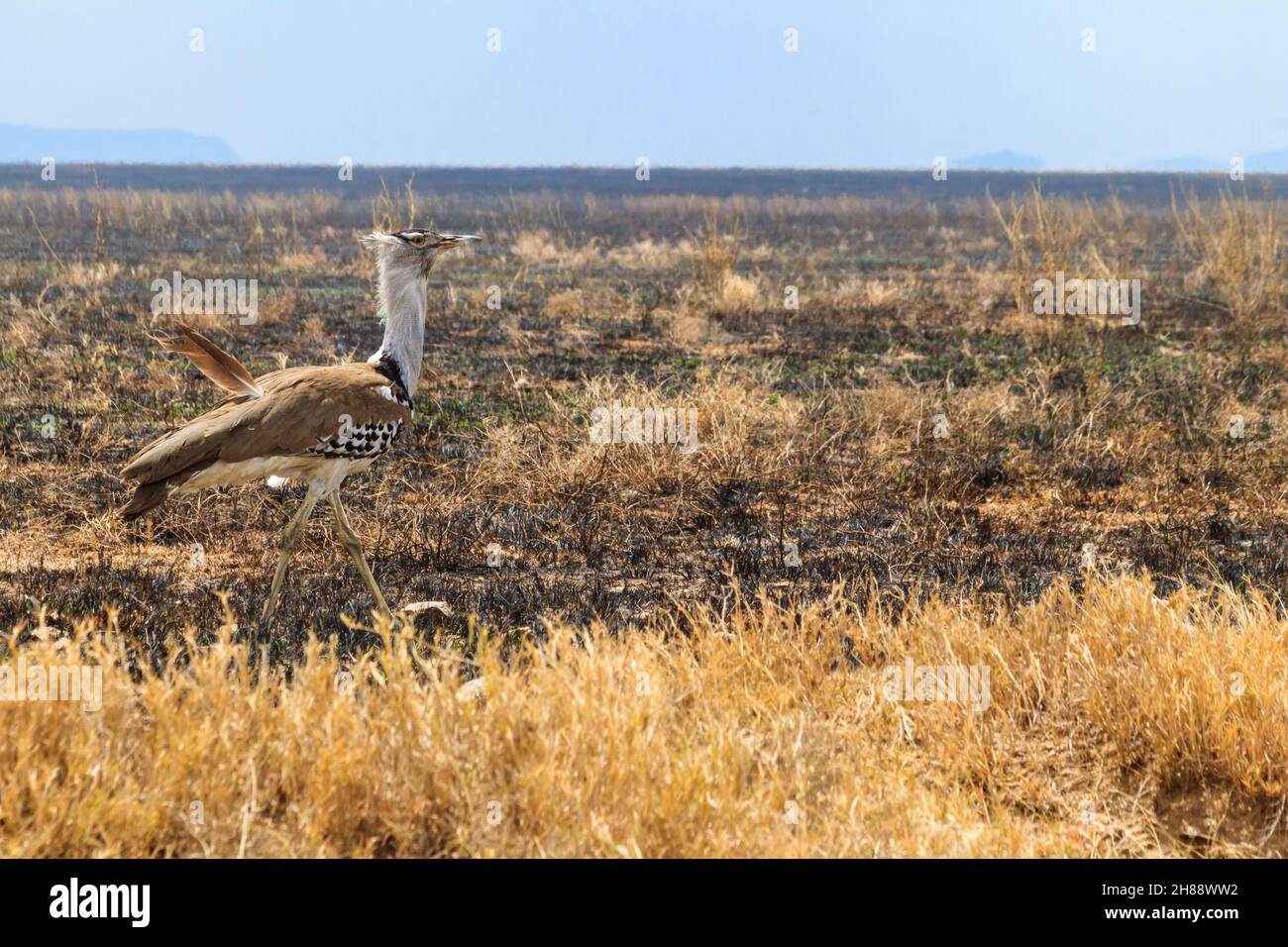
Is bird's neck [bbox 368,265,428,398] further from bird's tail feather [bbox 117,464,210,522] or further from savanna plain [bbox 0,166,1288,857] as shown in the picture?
savanna plain [bbox 0,166,1288,857]

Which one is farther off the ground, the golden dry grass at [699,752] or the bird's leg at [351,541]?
the bird's leg at [351,541]

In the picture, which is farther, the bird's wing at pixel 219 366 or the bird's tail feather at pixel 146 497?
the bird's wing at pixel 219 366

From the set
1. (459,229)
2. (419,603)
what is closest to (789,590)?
(419,603)

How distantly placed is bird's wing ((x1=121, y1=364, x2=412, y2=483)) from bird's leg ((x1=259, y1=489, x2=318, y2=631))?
406 millimetres

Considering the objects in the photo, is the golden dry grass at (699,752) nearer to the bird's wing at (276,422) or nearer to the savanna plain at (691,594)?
the savanna plain at (691,594)

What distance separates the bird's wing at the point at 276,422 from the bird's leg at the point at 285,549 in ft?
1.33

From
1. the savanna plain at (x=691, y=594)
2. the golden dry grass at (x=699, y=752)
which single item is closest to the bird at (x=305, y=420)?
the savanna plain at (x=691, y=594)

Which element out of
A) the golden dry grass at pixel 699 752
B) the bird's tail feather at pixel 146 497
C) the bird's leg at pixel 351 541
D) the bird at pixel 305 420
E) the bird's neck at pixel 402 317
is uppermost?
the bird's neck at pixel 402 317

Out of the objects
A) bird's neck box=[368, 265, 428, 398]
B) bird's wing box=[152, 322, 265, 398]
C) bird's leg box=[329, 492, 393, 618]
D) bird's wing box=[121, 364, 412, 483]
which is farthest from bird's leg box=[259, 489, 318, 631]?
bird's neck box=[368, 265, 428, 398]

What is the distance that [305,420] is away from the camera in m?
5.22

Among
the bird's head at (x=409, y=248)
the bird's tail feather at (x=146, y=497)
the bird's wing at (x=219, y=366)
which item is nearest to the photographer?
the bird's tail feather at (x=146, y=497)

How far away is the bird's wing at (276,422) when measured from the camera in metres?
5.12

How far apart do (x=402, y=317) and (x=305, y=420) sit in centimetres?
76

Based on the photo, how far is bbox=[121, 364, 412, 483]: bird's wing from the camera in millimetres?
5121
